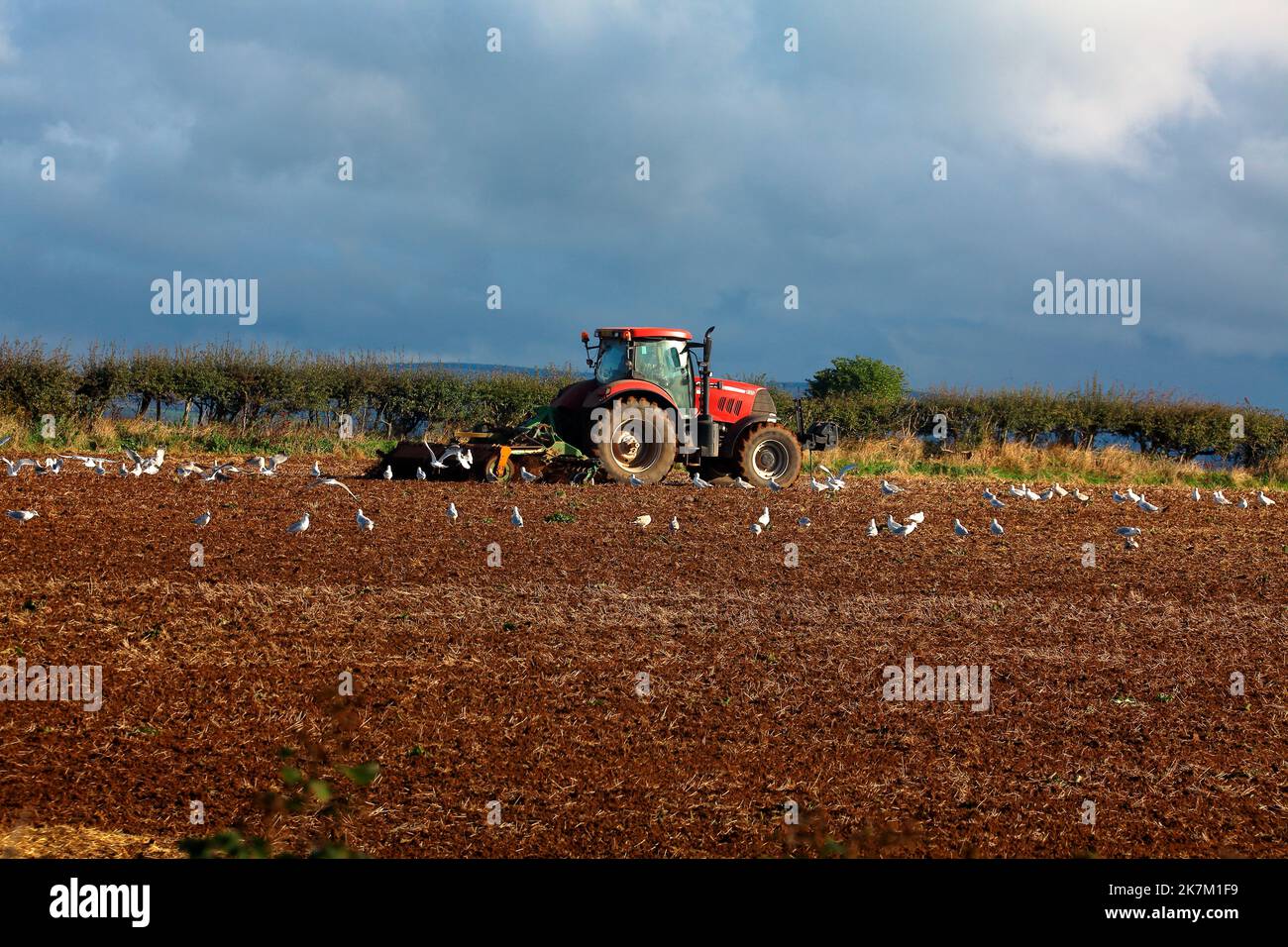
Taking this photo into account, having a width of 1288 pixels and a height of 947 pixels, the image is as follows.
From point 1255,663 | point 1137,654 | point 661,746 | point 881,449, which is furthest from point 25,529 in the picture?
point 881,449

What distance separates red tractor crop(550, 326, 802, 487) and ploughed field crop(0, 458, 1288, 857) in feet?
14.2

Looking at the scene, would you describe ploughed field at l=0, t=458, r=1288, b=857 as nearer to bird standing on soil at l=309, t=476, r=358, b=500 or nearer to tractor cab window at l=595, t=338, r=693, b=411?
bird standing on soil at l=309, t=476, r=358, b=500

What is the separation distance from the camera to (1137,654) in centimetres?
795

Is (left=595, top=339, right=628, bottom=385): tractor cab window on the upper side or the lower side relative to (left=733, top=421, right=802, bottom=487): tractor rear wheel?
upper

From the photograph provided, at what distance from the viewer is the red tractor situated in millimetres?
16484

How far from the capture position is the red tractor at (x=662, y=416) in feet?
54.1

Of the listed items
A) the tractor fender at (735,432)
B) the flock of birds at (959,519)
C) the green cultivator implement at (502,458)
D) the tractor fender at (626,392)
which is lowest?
the flock of birds at (959,519)

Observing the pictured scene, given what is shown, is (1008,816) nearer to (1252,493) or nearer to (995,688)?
(995,688)

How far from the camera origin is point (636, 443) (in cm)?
1689

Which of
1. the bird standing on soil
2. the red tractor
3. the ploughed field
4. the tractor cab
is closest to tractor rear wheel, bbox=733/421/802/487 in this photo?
the red tractor

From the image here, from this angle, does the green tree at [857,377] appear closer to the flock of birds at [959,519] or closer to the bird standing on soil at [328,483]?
the flock of birds at [959,519]

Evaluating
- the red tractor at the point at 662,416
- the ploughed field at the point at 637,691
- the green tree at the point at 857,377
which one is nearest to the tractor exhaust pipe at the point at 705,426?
the red tractor at the point at 662,416

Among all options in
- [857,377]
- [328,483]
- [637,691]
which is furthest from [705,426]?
[857,377]

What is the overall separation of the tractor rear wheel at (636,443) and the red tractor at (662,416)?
16mm
